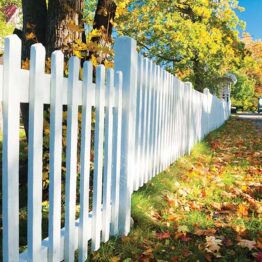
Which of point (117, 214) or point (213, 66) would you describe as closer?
point (117, 214)

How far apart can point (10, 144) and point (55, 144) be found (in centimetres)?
42

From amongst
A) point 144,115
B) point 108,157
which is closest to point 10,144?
point 108,157

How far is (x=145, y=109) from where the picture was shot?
4.38 m

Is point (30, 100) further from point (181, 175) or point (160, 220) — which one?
point (181, 175)

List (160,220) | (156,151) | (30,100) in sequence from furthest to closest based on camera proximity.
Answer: (156,151) < (160,220) < (30,100)

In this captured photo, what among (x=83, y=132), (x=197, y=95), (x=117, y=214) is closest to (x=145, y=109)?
(x=117, y=214)

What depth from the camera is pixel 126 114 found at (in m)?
3.45

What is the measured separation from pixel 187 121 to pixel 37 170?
5.86 m

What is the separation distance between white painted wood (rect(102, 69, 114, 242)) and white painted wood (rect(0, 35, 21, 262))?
4.06 ft

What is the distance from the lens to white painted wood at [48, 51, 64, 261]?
7.30 ft

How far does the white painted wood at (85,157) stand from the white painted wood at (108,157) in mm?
328

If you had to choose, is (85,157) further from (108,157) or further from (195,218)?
(195,218)

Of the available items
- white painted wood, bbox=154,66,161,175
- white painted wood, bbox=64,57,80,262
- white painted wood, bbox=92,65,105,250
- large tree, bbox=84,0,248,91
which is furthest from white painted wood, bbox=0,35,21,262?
large tree, bbox=84,0,248,91

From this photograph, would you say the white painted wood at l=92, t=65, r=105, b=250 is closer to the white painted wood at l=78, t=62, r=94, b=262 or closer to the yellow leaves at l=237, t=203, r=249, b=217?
the white painted wood at l=78, t=62, r=94, b=262
